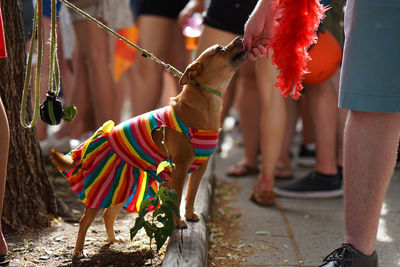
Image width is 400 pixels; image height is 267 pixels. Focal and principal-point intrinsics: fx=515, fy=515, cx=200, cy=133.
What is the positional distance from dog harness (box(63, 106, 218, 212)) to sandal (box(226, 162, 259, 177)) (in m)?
2.34

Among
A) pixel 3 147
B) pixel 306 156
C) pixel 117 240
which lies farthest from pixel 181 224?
pixel 306 156

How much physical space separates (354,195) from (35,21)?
155cm

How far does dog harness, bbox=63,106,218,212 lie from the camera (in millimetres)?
2330

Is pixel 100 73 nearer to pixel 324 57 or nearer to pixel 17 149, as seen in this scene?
pixel 324 57

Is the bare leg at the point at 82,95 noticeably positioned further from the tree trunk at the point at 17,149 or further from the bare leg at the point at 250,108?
the tree trunk at the point at 17,149

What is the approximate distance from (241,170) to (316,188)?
891mm

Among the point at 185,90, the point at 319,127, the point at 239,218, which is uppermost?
the point at 185,90

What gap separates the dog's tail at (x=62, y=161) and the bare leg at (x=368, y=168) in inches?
48.0

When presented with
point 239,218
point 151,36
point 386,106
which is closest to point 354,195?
point 386,106

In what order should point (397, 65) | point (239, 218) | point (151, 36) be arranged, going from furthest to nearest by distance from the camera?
point (151, 36), point (239, 218), point (397, 65)

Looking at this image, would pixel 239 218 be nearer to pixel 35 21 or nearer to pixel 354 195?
pixel 354 195

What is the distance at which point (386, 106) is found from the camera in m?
1.99

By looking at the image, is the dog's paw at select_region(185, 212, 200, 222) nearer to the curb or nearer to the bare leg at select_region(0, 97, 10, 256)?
the curb

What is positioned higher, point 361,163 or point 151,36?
point 151,36
